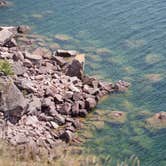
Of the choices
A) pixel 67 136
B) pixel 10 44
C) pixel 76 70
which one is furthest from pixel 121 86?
pixel 10 44

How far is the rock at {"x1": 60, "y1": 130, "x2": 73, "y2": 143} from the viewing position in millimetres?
26594

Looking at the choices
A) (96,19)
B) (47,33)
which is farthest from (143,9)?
(47,33)

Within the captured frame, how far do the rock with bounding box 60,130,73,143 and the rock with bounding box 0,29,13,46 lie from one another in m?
13.9

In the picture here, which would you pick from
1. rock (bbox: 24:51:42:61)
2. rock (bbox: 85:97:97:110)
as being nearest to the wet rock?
rock (bbox: 85:97:97:110)

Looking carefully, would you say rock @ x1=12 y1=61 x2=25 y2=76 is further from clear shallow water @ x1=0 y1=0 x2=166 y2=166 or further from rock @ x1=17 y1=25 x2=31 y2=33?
rock @ x1=17 y1=25 x2=31 y2=33

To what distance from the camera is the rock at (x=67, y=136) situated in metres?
26.6

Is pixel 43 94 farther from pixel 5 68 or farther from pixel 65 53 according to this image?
pixel 65 53

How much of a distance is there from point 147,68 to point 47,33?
1198cm

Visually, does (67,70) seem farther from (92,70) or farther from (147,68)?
(147,68)

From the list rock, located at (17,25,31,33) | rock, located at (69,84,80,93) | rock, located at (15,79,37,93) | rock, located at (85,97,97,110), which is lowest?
rock, located at (85,97,97,110)

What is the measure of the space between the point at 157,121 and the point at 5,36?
55.4 ft

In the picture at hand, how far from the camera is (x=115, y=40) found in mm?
40344

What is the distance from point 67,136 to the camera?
2662 centimetres

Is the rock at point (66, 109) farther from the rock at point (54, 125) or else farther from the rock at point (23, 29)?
the rock at point (23, 29)
